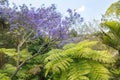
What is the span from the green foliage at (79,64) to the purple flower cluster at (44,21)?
3.13 ft

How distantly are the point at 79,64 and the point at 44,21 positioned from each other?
134 cm

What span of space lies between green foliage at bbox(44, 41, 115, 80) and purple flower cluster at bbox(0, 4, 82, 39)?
0.95 m

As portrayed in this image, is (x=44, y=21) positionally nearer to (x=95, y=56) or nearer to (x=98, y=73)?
(x=95, y=56)

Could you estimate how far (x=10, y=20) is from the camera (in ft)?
20.5

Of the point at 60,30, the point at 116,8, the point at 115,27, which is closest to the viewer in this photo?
the point at 60,30

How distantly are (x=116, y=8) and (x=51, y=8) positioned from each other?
15.2 ft

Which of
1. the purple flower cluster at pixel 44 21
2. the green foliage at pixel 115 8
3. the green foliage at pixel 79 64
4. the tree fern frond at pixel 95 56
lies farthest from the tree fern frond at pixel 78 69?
the green foliage at pixel 115 8

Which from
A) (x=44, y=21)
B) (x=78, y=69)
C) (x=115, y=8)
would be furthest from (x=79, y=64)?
(x=115, y=8)

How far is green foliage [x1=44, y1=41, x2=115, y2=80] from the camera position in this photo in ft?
15.0

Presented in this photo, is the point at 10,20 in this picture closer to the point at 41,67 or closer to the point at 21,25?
the point at 21,25

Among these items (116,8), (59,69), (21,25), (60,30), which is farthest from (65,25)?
(116,8)

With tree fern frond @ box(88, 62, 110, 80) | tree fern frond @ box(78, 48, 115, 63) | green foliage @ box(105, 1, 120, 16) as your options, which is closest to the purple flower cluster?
tree fern frond @ box(78, 48, 115, 63)

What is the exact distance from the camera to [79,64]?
4.70 meters

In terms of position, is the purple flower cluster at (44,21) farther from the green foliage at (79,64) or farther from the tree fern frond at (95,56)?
the tree fern frond at (95,56)
